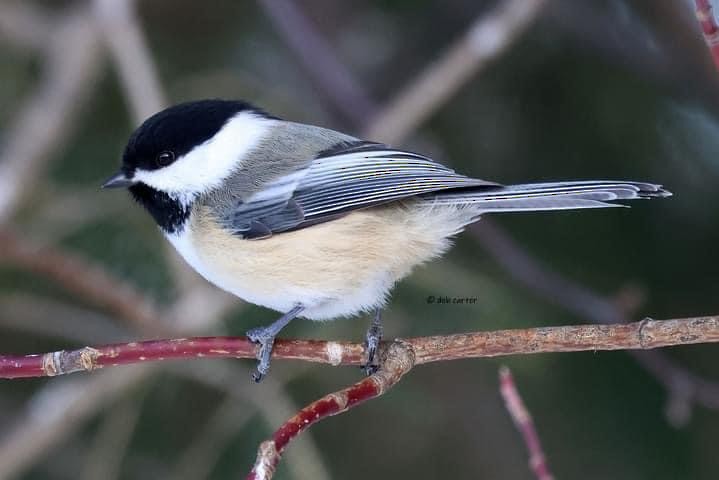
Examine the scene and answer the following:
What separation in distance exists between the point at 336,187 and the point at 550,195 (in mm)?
496

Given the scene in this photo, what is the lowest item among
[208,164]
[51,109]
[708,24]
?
[51,109]

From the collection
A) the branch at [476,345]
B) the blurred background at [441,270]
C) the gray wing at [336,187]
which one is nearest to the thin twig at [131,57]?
the blurred background at [441,270]

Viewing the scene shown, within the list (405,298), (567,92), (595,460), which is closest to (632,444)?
(595,460)

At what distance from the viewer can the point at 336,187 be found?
2098 millimetres

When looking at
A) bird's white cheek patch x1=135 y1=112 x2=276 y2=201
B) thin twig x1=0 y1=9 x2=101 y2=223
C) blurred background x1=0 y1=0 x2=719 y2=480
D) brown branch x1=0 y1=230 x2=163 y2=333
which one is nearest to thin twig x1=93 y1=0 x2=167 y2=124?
blurred background x1=0 y1=0 x2=719 y2=480

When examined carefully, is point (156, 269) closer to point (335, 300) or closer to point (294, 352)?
point (335, 300)

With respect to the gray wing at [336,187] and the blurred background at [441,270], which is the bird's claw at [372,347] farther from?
the blurred background at [441,270]

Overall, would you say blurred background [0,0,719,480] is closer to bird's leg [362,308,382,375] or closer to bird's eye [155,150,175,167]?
bird's eye [155,150,175,167]

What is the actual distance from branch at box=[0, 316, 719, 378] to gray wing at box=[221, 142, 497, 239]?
42 centimetres

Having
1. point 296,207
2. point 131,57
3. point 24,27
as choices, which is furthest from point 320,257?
point 24,27

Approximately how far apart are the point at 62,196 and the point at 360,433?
126 cm

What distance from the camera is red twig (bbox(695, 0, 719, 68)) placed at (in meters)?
1.28

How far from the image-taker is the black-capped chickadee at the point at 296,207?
201 cm

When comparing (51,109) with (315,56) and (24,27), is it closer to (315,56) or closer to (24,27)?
(24,27)
